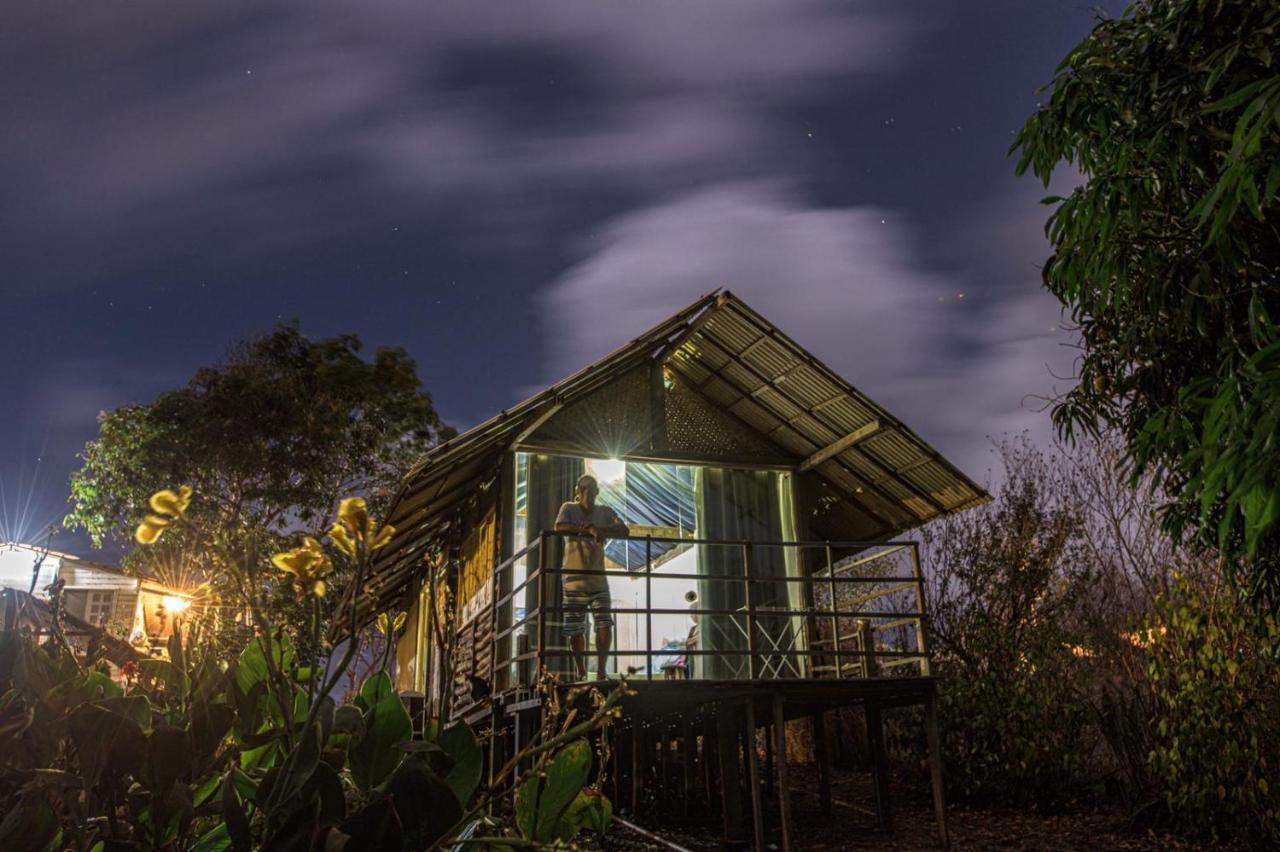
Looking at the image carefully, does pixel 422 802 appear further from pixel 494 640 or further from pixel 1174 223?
pixel 494 640

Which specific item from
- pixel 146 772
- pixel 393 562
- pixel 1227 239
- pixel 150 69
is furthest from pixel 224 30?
pixel 393 562

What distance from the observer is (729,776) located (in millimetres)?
8734

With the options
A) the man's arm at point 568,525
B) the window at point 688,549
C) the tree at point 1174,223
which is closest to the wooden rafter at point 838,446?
the window at point 688,549

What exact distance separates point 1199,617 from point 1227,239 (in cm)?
547

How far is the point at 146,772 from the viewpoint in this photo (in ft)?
3.07

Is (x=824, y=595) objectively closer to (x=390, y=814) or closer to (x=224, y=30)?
(x=224, y=30)

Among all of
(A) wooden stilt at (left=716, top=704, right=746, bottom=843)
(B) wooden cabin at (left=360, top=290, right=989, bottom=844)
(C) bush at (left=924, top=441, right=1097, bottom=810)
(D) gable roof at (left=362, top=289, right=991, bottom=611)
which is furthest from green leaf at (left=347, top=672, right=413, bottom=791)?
(C) bush at (left=924, top=441, right=1097, bottom=810)

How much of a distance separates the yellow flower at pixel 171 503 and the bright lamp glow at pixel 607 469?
1029 cm

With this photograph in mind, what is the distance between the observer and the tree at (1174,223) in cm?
489

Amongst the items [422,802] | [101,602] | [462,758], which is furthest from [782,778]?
[101,602]

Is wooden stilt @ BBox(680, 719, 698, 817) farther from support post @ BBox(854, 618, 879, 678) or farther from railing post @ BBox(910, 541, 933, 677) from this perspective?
railing post @ BBox(910, 541, 933, 677)

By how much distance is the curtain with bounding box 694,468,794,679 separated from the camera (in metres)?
11.0

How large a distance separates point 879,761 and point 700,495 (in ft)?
11.7

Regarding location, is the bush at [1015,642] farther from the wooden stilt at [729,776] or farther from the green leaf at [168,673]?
the green leaf at [168,673]
